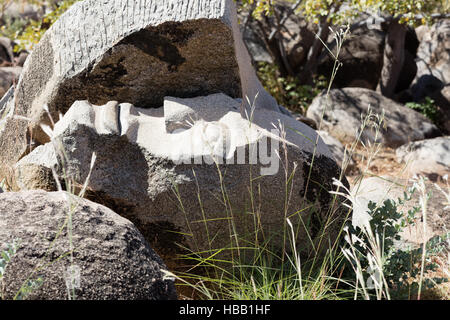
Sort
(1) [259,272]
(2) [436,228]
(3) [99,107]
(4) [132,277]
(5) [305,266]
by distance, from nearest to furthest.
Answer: (4) [132,277] → (1) [259,272] → (5) [305,266] → (3) [99,107] → (2) [436,228]

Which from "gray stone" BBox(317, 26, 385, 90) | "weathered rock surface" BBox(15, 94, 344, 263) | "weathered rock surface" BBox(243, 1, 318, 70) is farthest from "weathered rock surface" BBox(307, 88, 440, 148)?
"weathered rock surface" BBox(15, 94, 344, 263)

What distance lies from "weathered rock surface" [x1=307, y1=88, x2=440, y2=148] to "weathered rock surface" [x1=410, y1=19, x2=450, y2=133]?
1.08 m

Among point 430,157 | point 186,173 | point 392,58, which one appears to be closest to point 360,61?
point 392,58

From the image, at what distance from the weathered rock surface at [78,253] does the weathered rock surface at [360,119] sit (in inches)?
199

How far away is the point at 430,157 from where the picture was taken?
5.91 m

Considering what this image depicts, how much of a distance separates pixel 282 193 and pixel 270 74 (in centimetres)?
618

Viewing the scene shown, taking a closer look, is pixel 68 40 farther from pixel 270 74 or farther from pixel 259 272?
pixel 270 74

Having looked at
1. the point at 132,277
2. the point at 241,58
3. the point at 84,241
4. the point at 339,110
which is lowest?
the point at 132,277

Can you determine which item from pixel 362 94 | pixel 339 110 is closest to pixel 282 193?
pixel 339 110

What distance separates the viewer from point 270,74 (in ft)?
28.7

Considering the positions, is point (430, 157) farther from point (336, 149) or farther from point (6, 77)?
point (6, 77)

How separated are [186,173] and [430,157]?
414cm

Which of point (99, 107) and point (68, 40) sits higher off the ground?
point (68, 40)

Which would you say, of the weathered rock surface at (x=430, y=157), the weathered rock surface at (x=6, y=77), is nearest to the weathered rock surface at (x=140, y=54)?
the weathered rock surface at (x=430, y=157)
